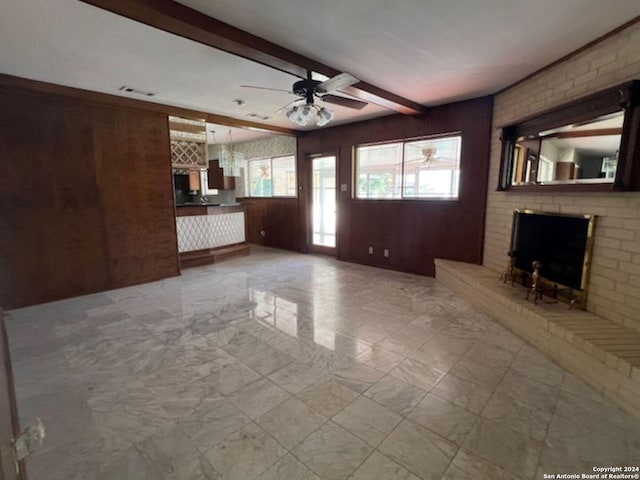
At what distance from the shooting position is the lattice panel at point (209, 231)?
553 centimetres

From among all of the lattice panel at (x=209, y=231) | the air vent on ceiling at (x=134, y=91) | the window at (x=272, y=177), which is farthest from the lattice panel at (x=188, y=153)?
the window at (x=272, y=177)

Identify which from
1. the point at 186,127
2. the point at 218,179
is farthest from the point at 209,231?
the point at 186,127

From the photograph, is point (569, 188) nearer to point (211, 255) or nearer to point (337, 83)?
point (337, 83)

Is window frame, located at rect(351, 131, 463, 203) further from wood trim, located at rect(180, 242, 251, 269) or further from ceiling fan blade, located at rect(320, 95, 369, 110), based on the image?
wood trim, located at rect(180, 242, 251, 269)

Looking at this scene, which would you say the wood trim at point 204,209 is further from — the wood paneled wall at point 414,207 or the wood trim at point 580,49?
the wood trim at point 580,49

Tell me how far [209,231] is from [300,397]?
4558mm

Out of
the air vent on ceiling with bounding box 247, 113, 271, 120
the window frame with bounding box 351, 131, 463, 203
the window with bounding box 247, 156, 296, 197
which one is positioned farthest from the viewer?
the window with bounding box 247, 156, 296, 197

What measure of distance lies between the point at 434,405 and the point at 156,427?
1799 millimetres

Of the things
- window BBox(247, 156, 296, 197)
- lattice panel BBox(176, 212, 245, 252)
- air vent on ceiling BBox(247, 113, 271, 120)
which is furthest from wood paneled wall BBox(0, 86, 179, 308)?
window BBox(247, 156, 296, 197)

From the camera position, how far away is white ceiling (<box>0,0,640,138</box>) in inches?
85.3

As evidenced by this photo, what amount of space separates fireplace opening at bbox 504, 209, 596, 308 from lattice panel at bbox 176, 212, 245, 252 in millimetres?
5042

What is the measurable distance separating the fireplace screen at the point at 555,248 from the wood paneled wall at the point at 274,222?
461 cm

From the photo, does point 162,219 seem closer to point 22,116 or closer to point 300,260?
point 22,116

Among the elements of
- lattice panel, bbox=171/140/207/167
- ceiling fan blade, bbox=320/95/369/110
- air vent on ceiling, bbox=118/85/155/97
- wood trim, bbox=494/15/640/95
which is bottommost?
lattice panel, bbox=171/140/207/167
